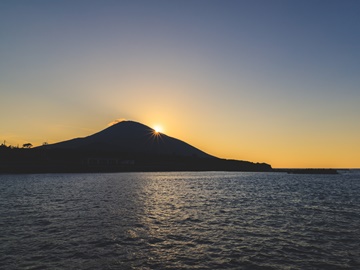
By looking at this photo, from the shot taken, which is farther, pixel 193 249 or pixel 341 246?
pixel 341 246

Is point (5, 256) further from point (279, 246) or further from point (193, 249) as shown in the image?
point (279, 246)

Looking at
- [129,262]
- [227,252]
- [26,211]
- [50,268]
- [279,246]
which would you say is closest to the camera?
[50,268]

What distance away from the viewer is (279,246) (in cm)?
2205

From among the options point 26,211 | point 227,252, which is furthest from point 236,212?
point 26,211

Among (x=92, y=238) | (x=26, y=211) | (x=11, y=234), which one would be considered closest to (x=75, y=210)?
(x=26, y=211)

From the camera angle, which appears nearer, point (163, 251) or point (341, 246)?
point (163, 251)

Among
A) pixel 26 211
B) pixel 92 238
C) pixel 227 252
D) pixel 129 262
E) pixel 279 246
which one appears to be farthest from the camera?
pixel 26 211

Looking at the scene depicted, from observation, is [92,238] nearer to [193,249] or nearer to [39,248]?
[39,248]

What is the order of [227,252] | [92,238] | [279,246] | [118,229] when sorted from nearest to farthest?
[227,252] → [279,246] → [92,238] → [118,229]

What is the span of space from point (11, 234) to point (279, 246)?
2284 centimetres

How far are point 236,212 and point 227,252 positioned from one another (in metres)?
18.6

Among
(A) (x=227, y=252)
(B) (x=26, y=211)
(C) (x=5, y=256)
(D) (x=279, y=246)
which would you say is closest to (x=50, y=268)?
(C) (x=5, y=256)

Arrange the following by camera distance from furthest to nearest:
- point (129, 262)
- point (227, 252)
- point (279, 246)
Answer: point (279, 246)
point (227, 252)
point (129, 262)

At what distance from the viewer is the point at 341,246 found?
73.3 feet
